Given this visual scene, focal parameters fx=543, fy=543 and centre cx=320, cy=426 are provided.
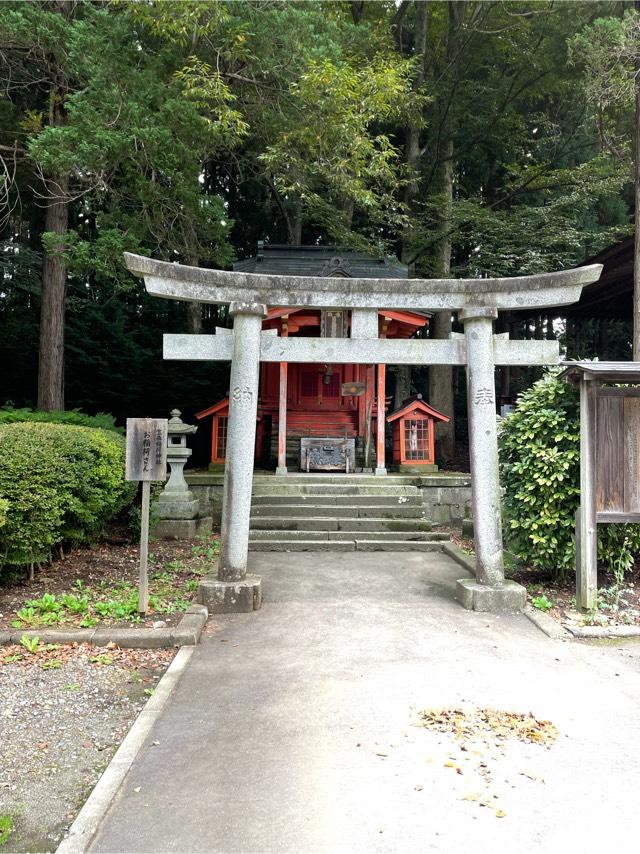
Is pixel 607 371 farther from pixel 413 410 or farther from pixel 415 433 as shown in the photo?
pixel 415 433

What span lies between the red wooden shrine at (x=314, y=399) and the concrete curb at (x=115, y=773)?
869 centimetres

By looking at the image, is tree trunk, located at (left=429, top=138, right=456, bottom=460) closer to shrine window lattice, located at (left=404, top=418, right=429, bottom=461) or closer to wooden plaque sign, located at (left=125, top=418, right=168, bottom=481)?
shrine window lattice, located at (left=404, top=418, right=429, bottom=461)

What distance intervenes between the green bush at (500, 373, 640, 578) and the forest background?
6.74m


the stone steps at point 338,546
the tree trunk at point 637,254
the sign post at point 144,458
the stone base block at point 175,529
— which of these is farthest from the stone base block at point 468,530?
the sign post at point 144,458

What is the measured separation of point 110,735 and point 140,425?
269 centimetres

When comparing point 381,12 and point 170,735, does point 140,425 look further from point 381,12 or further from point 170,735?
point 381,12

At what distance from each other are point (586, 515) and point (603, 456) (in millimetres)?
674

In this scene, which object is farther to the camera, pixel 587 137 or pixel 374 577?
pixel 587 137

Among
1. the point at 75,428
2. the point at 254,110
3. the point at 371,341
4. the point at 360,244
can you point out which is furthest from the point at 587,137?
the point at 75,428

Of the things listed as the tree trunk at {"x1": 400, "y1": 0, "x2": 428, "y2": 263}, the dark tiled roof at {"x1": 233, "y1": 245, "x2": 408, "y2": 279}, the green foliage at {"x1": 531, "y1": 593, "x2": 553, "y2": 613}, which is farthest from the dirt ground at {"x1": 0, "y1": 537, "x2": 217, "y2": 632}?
the tree trunk at {"x1": 400, "y1": 0, "x2": 428, "y2": 263}

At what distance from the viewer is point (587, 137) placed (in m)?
17.2

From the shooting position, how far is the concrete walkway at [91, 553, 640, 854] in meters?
2.46

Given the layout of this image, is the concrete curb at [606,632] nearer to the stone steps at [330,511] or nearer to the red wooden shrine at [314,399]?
the stone steps at [330,511]

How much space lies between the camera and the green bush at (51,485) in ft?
17.4
